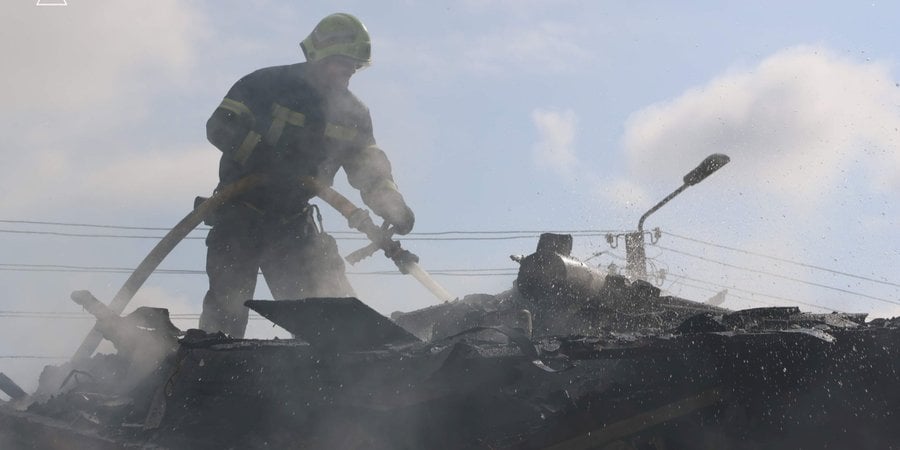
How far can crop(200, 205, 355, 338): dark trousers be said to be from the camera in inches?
282

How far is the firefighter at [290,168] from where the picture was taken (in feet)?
23.6

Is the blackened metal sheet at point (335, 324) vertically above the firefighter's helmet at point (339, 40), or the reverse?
the firefighter's helmet at point (339, 40)

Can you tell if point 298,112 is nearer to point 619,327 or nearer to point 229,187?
point 229,187

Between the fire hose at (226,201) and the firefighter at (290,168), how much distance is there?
9 centimetres

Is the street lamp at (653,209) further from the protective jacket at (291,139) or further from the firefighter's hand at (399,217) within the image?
the protective jacket at (291,139)

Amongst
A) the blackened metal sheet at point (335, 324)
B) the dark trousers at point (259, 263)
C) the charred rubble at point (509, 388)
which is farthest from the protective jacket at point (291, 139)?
the blackened metal sheet at point (335, 324)

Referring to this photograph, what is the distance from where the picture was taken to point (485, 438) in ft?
11.5

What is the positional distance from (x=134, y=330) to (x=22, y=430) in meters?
0.83

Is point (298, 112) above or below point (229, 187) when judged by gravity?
above

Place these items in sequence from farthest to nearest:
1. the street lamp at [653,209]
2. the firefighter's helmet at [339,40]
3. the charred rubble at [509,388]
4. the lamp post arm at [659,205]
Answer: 1. the lamp post arm at [659,205]
2. the street lamp at [653,209]
3. the firefighter's helmet at [339,40]
4. the charred rubble at [509,388]

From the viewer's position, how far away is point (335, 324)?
4047 mm

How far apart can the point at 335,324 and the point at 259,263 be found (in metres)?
3.52

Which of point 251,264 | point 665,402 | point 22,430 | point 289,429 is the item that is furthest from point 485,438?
point 251,264

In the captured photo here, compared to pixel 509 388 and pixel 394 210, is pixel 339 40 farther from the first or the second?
pixel 509 388
